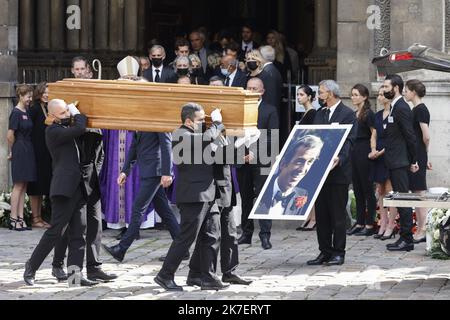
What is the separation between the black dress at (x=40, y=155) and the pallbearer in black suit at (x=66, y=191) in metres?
4.80

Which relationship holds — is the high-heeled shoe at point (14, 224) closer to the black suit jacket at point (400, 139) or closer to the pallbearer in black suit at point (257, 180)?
the pallbearer in black suit at point (257, 180)

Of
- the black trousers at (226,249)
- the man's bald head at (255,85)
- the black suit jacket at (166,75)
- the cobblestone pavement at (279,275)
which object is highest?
the black suit jacket at (166,75)

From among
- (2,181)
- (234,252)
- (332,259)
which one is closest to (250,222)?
(332,259)

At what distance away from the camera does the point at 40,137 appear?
1789 cm

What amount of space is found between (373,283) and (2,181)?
7149mm

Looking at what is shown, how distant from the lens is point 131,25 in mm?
21281

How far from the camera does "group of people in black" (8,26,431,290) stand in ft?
41.3

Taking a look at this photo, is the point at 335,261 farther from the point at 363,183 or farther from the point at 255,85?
the point at 363,183

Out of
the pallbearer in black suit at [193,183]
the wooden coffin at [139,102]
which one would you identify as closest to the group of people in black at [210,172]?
the pallbearer in black suit at [193,183]

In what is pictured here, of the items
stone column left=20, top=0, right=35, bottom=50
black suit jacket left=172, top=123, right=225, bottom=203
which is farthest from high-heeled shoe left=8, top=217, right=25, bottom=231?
black suit jacket left=172, top=123, right=225, bottom=203

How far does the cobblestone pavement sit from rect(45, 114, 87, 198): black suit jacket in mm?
947

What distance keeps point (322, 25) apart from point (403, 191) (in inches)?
209

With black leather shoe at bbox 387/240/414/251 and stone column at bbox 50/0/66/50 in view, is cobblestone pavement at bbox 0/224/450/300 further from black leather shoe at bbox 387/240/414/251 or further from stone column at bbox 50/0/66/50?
stone column at bbox 50/0/66/50

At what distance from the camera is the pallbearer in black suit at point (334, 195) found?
14406 mm
